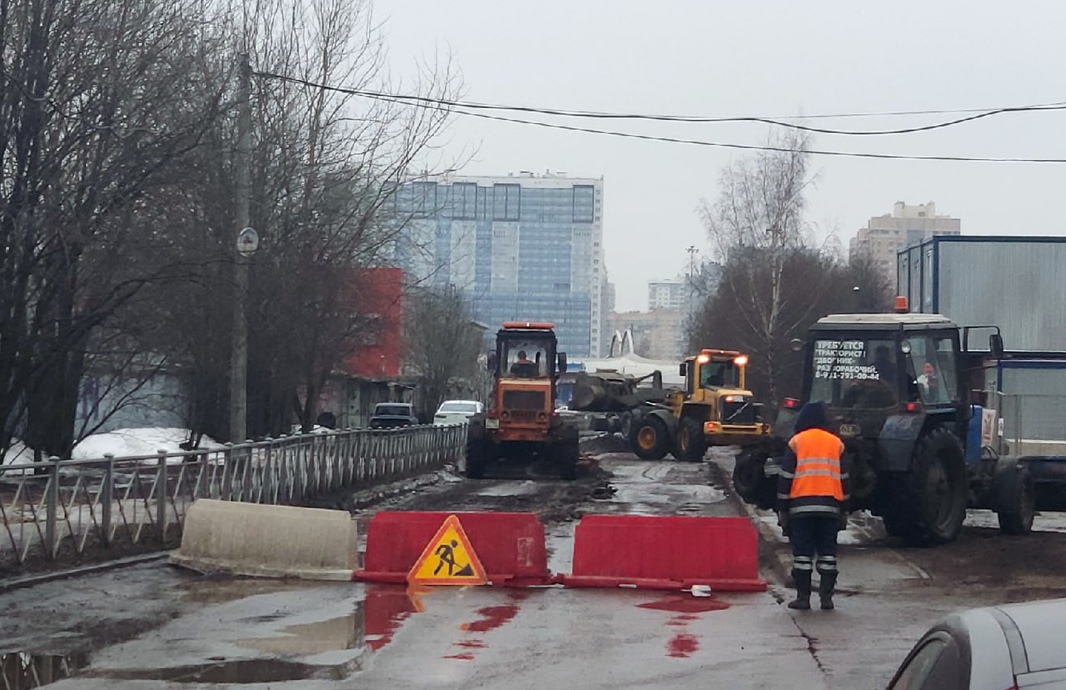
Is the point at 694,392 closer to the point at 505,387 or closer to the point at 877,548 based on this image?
the point at 505,387

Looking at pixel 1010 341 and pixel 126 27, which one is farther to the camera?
pixel 1010 341

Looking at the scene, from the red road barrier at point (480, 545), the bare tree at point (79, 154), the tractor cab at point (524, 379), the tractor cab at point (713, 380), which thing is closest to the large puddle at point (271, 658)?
the red road barrier at point (480, 545)

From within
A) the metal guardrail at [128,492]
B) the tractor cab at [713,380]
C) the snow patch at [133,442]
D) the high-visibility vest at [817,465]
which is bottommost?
the snow patch at [133,442]

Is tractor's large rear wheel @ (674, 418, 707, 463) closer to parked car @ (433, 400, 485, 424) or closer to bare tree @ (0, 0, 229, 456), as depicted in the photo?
parked car @ (433, 400, 485, 424)

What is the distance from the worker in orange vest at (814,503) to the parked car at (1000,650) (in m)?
8.62

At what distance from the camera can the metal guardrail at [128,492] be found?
13672mm

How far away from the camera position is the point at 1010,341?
113ft

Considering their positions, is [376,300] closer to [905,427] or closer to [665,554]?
[905,427]

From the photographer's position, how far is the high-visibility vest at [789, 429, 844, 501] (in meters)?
12.5

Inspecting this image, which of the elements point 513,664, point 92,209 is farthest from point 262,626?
point 92,209

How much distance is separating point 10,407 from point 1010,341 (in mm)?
24139

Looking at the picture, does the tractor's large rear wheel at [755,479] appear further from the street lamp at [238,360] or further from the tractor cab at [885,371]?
the street lamp at [238,360]

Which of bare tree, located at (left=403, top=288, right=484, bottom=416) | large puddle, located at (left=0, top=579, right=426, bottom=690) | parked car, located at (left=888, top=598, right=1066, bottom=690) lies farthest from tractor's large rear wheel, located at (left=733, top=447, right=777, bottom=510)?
bare tree, located at (left=403, top=288, right=484, bottom=416)

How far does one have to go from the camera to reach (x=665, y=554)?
13695mm
